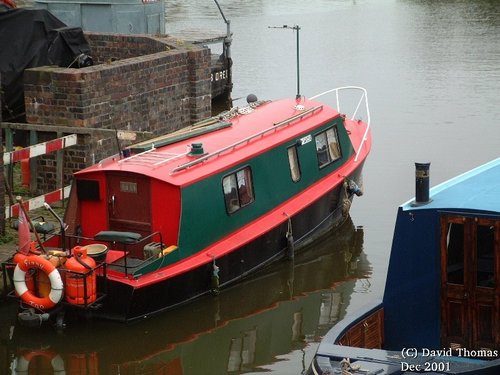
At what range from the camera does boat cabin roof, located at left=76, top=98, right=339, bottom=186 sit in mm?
14484

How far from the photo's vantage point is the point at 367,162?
2308 centimetres

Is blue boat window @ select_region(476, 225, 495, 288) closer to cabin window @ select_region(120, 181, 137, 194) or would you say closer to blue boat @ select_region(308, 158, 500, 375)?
blue boat @ select_region(308, 158, 500, 375)

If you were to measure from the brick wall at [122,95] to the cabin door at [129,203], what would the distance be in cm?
327

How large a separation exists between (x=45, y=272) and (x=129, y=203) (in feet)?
5.49

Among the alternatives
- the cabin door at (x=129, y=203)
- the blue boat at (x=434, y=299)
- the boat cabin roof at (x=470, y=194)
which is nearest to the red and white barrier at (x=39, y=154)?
the cabin door at (x=129, y=203)

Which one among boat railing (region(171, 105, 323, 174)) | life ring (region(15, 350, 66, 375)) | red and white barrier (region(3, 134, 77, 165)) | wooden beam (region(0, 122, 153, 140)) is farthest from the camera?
wooden beam (region(0, 122, 153, 140))

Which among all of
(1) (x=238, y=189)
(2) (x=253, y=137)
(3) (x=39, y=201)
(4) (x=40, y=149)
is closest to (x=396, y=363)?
(1) (x=238, y=189)

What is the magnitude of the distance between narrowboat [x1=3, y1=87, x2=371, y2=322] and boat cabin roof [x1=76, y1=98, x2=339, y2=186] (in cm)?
2

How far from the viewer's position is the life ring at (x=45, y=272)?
1313 cm

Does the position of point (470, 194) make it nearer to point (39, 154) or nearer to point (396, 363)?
point (396, 363)

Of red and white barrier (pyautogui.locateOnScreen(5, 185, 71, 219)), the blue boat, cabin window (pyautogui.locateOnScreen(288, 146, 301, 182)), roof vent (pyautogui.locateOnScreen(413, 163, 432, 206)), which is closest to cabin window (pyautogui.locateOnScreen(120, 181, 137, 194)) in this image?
red and white barrier (pyautogui.locateOnScreen(5, 185, 71, 219))

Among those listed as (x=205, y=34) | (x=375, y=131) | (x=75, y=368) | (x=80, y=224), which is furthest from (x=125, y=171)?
(x=205, y=34)

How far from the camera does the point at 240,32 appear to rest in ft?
146

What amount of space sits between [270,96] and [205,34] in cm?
365
